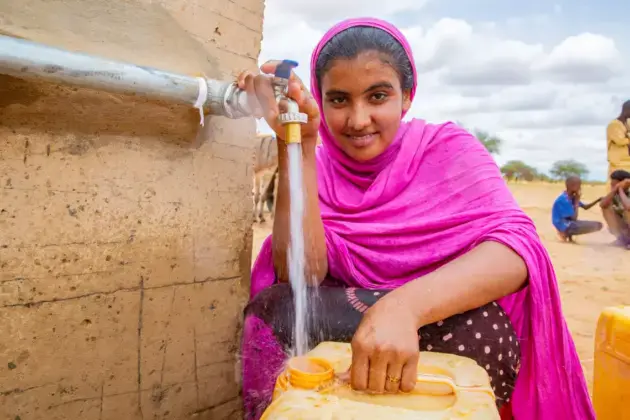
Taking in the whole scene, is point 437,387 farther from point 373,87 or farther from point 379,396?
point 373,87

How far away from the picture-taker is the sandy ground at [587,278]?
14.1 feet

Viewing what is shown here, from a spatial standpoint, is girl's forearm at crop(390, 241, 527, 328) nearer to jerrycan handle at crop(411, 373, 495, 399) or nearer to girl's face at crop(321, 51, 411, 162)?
jerrycan handle at crop(411, 373, 495, 399)

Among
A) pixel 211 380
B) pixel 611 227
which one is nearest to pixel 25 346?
pixel 211 380

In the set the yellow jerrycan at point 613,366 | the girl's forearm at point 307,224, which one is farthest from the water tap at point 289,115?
the yellow jerrycan at point 613,366

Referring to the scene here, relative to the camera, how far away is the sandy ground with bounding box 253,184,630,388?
4.30 metres

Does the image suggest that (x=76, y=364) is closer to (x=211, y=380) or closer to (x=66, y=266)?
(x=66, y=266)

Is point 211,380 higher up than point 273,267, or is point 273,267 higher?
point 273,267

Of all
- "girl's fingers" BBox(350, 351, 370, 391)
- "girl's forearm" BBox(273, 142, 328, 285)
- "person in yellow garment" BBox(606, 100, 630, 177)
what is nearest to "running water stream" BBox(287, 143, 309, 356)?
"girl's forearm" BBox(273, 142, 328, 285)

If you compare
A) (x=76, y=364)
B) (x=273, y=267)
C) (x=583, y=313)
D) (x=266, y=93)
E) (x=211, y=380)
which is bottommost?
(x=583, y=313)

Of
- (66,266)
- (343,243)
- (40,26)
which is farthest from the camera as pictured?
(343,243)

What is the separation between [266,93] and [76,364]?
94 centimetres

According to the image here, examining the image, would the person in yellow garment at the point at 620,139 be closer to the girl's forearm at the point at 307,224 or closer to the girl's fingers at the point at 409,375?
the girl's forearm at the point at 307,224

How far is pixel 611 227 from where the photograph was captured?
9547mm

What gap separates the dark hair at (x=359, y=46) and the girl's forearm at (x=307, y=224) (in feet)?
1.08
